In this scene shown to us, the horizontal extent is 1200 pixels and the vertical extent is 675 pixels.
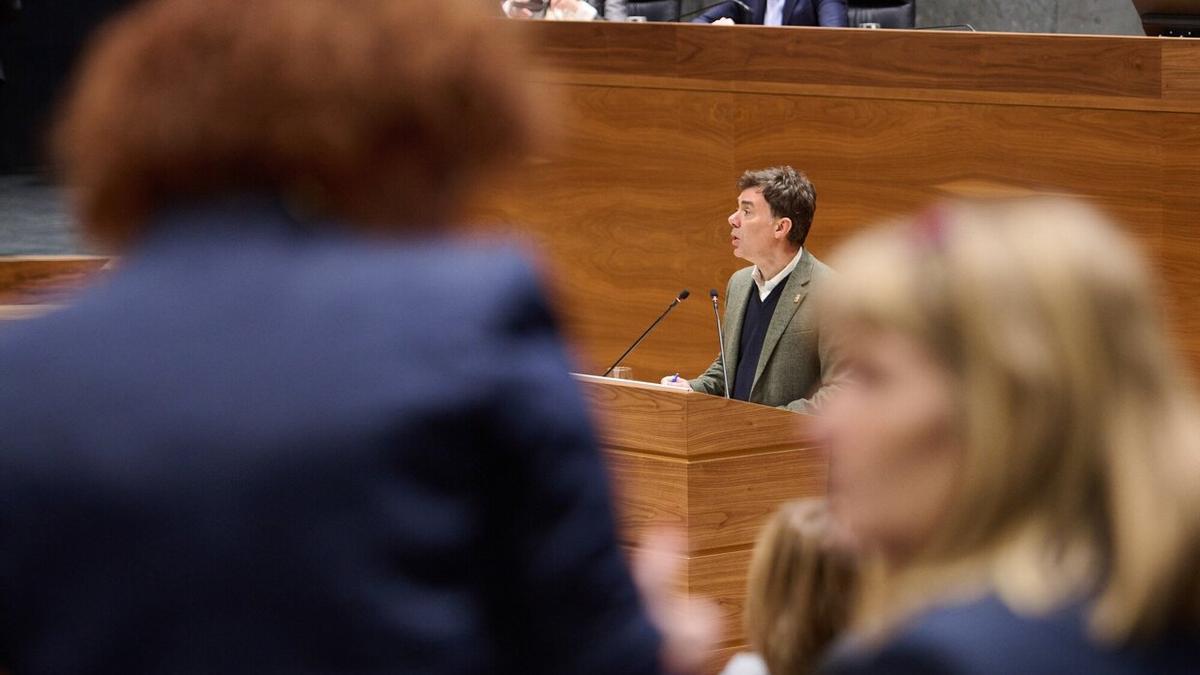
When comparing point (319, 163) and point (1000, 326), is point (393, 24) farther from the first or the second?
point (1000, 326)

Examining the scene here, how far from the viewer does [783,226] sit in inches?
182

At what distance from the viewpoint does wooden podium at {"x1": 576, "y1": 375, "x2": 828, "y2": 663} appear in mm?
3473

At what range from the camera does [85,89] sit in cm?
97

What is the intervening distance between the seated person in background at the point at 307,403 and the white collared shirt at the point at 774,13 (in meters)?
6.00

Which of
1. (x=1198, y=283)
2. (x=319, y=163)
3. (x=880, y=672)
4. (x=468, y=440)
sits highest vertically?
(x=319, y=163)

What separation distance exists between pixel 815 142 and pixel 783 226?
112 centimetres

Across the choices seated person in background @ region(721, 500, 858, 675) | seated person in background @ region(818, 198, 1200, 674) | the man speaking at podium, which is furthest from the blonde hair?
the man speaking at podium

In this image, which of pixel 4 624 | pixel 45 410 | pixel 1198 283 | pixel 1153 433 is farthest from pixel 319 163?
pixel 1198 283

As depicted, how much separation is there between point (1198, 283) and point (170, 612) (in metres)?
4.77

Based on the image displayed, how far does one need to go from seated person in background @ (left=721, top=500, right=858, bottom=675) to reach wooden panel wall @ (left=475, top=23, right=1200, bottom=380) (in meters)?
3.93

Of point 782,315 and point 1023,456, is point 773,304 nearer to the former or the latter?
point 782,315

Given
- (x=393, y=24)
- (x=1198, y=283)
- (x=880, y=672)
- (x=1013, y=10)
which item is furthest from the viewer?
(x=1013, y=10)

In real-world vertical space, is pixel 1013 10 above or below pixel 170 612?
below

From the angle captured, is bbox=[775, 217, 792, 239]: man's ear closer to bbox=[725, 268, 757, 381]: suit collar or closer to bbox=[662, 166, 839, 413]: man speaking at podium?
bbox=[662, 166, 839, 413]: man speaking at podium
